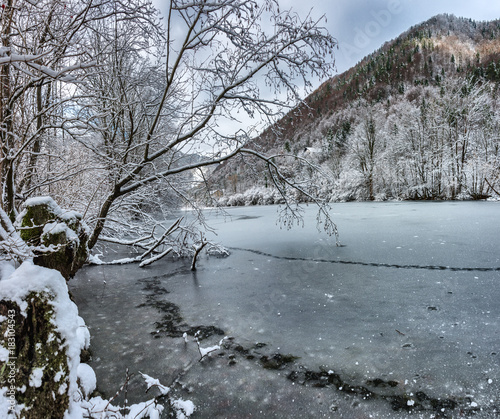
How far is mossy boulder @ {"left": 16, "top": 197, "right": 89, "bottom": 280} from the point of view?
2.79 metres

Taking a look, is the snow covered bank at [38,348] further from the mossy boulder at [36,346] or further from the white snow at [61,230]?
the white snow at [61,230]

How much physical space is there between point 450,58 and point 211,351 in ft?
373

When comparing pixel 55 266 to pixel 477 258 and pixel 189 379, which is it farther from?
pixel 477 258

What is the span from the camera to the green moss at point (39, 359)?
175cm

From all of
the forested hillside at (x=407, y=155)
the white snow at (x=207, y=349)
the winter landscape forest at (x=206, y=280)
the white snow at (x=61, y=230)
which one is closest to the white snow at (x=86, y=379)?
the winter landscape forest at (x=206, y=280)

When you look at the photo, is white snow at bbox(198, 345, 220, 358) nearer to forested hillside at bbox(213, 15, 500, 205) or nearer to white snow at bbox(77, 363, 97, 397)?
white snow at bbox(77, 363, 97, 397)

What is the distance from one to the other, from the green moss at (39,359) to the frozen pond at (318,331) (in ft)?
2.59

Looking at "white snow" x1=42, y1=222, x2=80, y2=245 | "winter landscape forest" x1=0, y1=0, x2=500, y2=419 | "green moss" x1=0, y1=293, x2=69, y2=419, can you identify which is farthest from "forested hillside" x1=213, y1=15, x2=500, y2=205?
"green moss" x1=0, y1=293, x2=69, y2=419

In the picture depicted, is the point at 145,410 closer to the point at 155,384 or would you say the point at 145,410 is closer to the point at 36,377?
the point at 155,384

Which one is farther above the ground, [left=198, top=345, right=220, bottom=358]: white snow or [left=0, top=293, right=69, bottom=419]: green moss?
[left=0, top=293, right=69, bottom=419]: green moss

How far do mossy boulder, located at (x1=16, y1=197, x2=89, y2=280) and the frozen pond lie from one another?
3.70 feet

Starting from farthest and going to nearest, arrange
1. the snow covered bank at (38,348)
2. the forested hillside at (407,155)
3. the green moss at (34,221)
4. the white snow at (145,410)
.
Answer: the forested hillside at (407,155) → the green moss at (34,221) → the white snow at (145,410) → the snow covered bank at (38,348)

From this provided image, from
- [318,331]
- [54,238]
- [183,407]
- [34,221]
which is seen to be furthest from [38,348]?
[318,331]

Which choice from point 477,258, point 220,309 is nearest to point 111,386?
point 220,309
